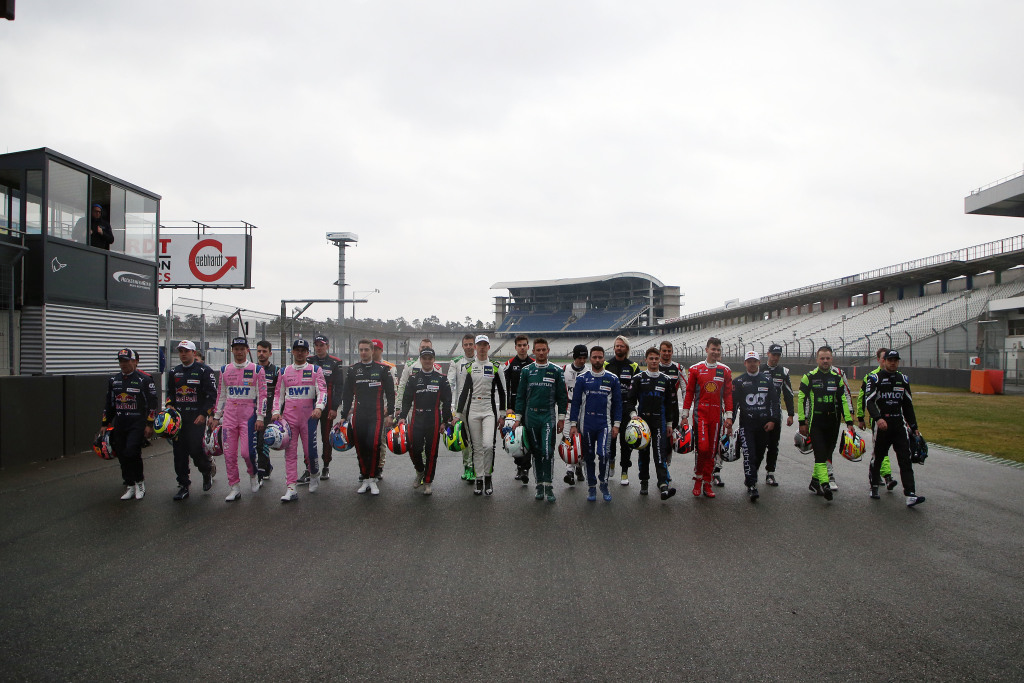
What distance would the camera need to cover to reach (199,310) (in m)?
15.4

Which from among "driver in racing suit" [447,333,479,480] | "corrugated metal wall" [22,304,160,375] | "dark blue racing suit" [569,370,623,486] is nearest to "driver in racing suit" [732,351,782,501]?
"dark blue racing suit" [569,370,623,486]

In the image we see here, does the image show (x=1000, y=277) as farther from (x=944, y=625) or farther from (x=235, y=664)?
(x=235, y=664)

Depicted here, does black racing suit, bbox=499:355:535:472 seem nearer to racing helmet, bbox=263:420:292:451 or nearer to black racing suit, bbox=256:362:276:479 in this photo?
black racing suit, bbox=256:362:276:479

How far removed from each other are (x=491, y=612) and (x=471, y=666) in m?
0.69

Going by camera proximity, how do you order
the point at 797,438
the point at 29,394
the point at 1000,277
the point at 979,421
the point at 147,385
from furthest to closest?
the point at 1000,277 < the point at 979,421 < the point at 29,394 < the point at 797,438 < the point at 147,385

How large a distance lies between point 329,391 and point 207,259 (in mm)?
20220

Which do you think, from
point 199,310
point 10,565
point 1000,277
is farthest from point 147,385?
point 1000,277

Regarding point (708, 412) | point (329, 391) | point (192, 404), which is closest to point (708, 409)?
point (708, 412)

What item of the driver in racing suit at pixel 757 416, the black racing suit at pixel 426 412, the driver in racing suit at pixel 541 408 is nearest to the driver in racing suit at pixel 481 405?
the black racing suit at pixel 426 412

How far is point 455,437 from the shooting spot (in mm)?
7684

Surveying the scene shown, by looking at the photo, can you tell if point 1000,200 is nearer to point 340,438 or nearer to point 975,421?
point 975,421

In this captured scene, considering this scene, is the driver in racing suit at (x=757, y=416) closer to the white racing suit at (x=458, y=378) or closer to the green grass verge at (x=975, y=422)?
the white racing suit at (x=458, y=378)

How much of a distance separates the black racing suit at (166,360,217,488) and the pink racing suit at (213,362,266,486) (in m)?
0.16

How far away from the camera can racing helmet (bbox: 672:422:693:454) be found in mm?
7602
